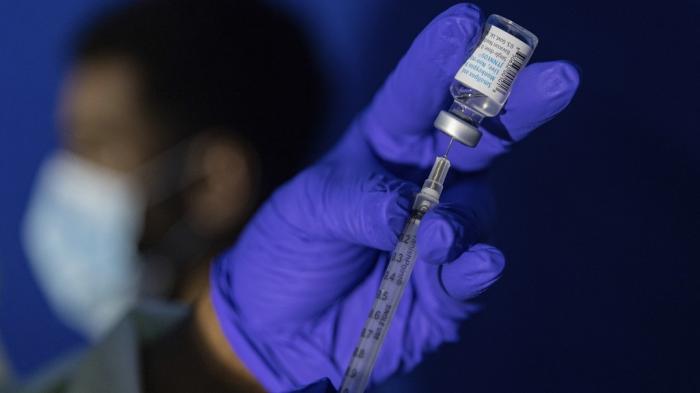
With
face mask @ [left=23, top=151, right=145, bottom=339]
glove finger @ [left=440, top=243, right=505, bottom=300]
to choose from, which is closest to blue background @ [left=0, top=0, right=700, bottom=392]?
glove finger @ [left=440, top=243, right=505, bottom=300]

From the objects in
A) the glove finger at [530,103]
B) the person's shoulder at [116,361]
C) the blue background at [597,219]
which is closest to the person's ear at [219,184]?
the person's shoulder at [116,361]

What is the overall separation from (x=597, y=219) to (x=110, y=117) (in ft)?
3.12

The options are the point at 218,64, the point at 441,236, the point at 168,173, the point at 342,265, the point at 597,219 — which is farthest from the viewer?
the point at 168,173

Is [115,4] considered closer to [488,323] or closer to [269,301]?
[269,301]

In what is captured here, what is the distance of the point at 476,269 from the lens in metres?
0.69

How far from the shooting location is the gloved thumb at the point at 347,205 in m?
0.74

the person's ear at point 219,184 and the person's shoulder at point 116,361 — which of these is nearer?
the person's shoulder at point 116,361

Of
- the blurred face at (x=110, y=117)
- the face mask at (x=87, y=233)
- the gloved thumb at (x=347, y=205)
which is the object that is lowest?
the face mask at (x=87, y=233)

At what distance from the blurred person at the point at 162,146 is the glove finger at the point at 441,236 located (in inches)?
26.6

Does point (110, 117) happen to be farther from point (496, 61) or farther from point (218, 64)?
point (496, 61)

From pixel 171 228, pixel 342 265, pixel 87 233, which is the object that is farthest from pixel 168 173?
pixel 342 265

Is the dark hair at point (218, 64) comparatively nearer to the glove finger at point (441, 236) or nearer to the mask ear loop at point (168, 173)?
the mask ear loop at point (168, 173)

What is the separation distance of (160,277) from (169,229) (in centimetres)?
14

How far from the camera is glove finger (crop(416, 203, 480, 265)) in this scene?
→ 2.17 feet
